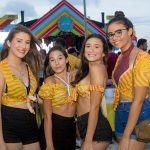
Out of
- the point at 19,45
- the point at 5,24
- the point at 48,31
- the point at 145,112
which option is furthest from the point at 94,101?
the point at 5,24

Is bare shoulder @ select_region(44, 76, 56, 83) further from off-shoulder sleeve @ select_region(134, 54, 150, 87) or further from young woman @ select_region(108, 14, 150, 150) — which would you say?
off-shoulder sleeve @ select_region(134, 54, 150, 87)

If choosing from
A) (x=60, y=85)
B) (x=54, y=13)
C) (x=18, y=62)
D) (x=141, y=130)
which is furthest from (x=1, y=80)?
(x=54, y=13)

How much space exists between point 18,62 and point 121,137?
1299mm

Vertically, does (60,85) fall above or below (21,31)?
below

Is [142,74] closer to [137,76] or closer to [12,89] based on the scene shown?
[137,76]

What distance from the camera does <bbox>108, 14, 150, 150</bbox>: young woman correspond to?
2957 mm

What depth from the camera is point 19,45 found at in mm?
3586

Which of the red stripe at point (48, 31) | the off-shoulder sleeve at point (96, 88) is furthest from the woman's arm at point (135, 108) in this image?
the red stripe at point (48, 31)

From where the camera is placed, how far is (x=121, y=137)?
3229 millimetres

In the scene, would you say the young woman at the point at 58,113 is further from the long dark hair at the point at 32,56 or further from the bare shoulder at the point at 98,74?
the bare shoulder at the point at 98,74

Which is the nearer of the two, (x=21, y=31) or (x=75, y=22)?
(x=21, y=31)

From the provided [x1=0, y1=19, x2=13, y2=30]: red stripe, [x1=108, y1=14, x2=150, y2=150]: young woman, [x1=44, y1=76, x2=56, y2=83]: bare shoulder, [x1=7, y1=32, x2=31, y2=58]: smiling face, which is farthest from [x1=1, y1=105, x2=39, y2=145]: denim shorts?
[x1=0, y1=19, x2=13, y2=30]: red stripe

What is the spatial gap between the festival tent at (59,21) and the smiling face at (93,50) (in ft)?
26.4

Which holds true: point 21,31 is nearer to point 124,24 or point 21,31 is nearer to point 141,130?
point 124,24
